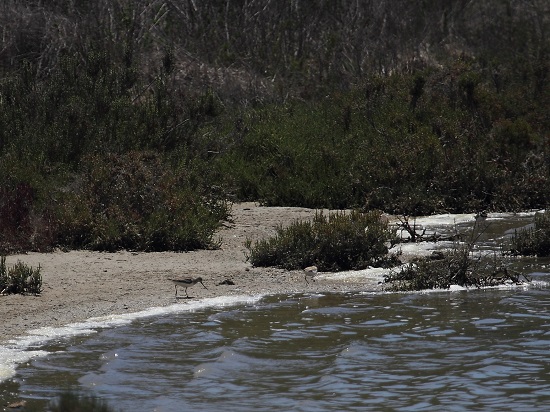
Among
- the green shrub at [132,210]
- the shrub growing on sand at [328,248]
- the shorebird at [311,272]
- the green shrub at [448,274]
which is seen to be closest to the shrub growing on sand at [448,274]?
the green shrub at [448,274]

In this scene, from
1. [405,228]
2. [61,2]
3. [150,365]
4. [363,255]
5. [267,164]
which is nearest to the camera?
[150,365]

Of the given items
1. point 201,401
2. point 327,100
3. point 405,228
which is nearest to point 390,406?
point 201,401

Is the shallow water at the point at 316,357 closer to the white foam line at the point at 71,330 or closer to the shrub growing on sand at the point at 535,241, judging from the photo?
the white foam line at the point at 71,330

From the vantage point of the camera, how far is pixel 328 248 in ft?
46.2

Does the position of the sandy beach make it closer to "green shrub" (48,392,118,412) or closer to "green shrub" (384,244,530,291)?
"green shrub" (384,244,530,291)

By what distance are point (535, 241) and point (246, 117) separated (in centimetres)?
1011

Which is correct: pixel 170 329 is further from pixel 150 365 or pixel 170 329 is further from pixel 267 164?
pixel 267 164

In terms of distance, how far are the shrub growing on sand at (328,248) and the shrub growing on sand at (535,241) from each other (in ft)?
7.15

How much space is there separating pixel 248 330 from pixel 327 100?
1542cm

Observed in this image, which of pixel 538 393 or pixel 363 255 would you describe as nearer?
pixel 538 393

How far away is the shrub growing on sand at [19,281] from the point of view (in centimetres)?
1167

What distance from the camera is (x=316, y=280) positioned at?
531 inches

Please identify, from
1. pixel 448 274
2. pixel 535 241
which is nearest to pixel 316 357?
pixel 448 274

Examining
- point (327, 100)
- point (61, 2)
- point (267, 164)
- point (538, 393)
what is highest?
point (61, 2)
